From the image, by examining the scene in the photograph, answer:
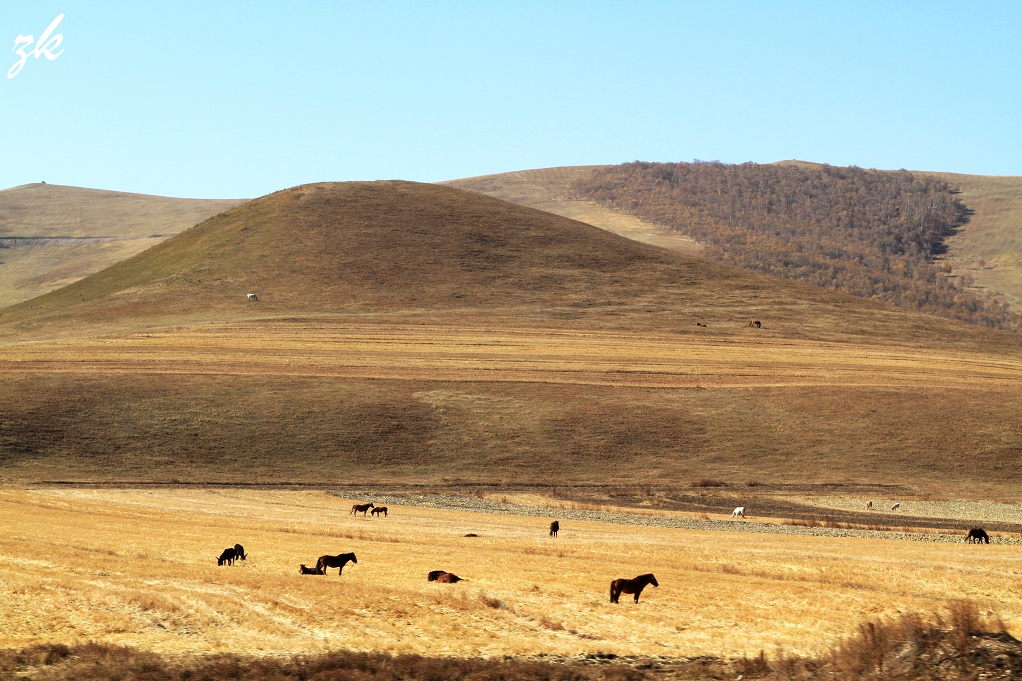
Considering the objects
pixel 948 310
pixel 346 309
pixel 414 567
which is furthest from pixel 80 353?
pixel 948 310

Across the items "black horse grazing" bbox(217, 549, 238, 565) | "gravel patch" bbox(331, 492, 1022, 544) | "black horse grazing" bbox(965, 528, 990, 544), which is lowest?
"gravel patch" bbox(331, 492, 1022, 544)

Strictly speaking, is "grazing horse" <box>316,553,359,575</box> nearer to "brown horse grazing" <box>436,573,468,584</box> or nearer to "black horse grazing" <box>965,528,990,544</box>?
"brown horse grazing" <box>436,573,468,584</box>

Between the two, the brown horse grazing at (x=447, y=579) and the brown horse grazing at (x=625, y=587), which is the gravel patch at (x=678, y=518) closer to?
the brown horse grazing at (x=447, y=579)

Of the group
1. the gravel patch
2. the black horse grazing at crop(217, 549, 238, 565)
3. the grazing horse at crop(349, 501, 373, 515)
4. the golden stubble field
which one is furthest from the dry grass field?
the gravel patch

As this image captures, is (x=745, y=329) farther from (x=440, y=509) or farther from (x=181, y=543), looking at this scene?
(x=181, y=543)

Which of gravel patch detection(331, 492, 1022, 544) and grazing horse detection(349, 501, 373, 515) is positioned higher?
grazing horse detection(349, 501, 373, 515)

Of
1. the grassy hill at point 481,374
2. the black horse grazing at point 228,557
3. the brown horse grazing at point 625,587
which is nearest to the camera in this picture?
the brown horse grazing at point 625,587

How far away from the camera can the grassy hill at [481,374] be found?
209 ft

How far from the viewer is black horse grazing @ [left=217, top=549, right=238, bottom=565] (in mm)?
28644

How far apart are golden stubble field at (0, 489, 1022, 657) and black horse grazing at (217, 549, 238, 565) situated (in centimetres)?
32

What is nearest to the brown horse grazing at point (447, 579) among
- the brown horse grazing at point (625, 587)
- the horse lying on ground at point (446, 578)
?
the horse lying on ground at point (446, 578)

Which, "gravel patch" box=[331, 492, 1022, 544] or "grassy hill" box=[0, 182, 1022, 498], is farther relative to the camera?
"grassy hill" box=[0, 182, 1022, 498]

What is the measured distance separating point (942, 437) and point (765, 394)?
12.2 metres

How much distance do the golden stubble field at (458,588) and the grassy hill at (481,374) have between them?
23.0 m
